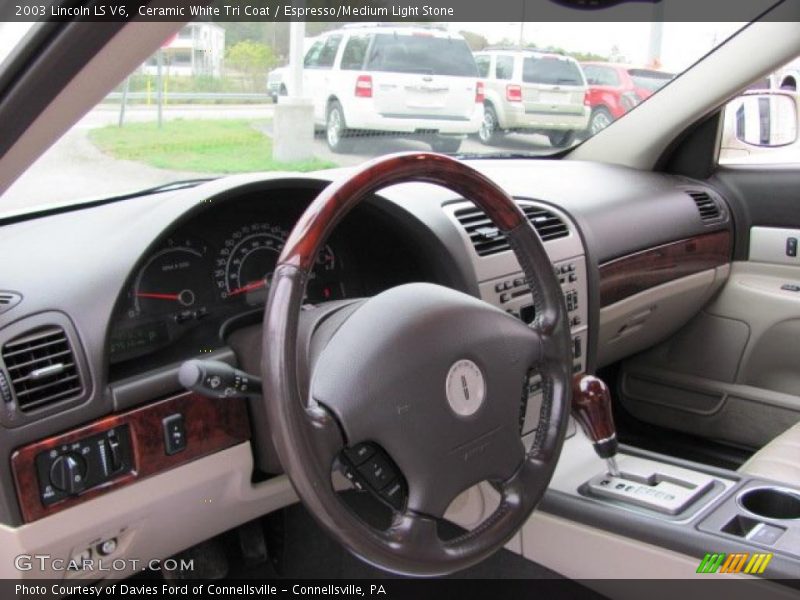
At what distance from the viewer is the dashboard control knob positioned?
1531 millimetres

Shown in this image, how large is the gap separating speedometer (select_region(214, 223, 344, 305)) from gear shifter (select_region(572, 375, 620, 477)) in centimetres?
61

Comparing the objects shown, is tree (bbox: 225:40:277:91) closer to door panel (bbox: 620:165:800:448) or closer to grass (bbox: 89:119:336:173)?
grass (bbox: 89:119:336:173)

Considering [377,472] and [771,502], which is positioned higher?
[377,472]

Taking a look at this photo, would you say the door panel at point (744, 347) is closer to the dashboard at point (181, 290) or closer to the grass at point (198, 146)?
the dashboard at point (181, 290)

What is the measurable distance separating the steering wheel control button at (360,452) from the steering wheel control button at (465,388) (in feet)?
0.47

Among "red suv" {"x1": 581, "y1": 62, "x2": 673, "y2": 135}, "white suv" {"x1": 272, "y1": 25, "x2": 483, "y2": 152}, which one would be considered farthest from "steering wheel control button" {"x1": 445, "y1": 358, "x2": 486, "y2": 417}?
"red suv" {"x1": 581, "y1": 62, "x2": 673, "y2": 135}

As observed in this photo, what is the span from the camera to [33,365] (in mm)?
1520

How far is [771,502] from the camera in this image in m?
1.98

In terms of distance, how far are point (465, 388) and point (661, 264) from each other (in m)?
1.71

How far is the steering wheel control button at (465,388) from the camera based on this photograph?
54.9 inches

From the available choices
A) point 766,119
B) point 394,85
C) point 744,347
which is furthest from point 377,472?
point 766,119

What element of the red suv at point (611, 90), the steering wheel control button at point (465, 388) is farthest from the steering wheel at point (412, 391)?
the red suv at point (611, 90)

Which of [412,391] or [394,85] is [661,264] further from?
[412,391]

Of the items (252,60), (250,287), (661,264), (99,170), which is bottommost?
(661,264)
